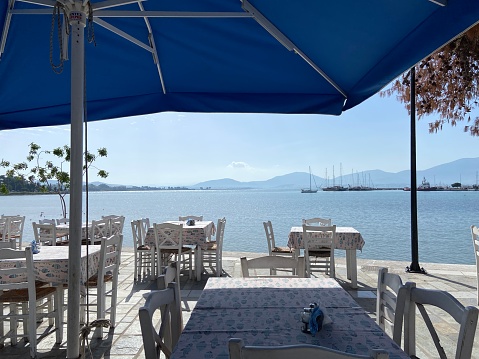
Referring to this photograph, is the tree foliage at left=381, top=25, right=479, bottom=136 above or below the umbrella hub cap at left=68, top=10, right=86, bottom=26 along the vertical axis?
above

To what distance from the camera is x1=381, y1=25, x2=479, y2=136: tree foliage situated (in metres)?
5.73

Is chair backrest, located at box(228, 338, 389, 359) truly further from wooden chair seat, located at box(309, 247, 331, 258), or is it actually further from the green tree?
the green tree

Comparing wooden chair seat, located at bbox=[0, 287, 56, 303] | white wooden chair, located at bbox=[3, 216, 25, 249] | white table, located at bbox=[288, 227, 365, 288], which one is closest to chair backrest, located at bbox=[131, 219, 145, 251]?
white table, located at bbox=[288, 227, 365, 288]

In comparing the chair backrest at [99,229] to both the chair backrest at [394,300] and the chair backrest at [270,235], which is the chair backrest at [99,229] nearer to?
the chair backrest at [270,235]

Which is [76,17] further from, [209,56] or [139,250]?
[139,250]

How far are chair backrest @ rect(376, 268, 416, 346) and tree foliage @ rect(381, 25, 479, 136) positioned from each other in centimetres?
470

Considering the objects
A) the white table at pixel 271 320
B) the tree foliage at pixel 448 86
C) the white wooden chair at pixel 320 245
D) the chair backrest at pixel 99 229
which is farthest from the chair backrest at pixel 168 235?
the tree foliage at pixel 448 86

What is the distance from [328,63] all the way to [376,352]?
207cm

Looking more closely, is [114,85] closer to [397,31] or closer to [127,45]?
[127,45]

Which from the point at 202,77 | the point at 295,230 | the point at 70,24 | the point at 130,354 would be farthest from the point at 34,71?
the point at 295,230

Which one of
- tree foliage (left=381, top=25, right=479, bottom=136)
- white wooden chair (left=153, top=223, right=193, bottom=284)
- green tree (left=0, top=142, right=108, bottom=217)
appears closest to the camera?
white wooden chair (left=153, top=223, right=193, bottom=284)

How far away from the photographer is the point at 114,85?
2977 millimetres

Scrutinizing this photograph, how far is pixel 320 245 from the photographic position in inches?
207

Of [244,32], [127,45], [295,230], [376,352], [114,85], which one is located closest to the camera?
[376,352]
